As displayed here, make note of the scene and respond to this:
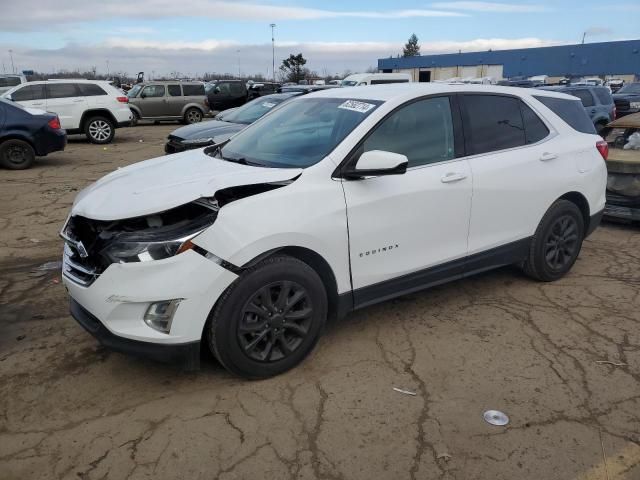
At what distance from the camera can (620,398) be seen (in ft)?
10.3

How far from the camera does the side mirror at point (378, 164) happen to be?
3244 mm

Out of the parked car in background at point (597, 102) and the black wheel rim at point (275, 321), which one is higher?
the parked car in background at point (597, 102)

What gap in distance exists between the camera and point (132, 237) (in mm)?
2928

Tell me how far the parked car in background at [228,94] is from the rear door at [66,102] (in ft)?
33.0

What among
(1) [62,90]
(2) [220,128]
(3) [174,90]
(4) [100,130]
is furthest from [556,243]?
(3) [174,90]

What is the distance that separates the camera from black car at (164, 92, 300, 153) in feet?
29.5

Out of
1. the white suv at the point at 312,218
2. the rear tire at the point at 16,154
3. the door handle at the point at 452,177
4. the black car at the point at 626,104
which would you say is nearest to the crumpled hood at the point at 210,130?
the rear tire at the point at 16,154

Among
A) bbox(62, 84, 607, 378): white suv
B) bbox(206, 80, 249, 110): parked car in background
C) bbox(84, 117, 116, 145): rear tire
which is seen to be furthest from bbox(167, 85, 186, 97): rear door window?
bbox(62, 84, 607, 378): white suv

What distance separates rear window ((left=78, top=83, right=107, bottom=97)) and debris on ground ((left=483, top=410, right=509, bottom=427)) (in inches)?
604

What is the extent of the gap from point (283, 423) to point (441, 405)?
92 cm

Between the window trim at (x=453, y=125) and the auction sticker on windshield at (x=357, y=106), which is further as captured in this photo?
the auction sticker on windshield at (x=357, y=106)

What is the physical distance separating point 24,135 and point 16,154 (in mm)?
461

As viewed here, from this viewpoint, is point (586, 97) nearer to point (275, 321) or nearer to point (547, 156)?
point (547, 156)

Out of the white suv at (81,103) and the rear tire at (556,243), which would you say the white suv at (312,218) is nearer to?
the rear tire at (556,243)
